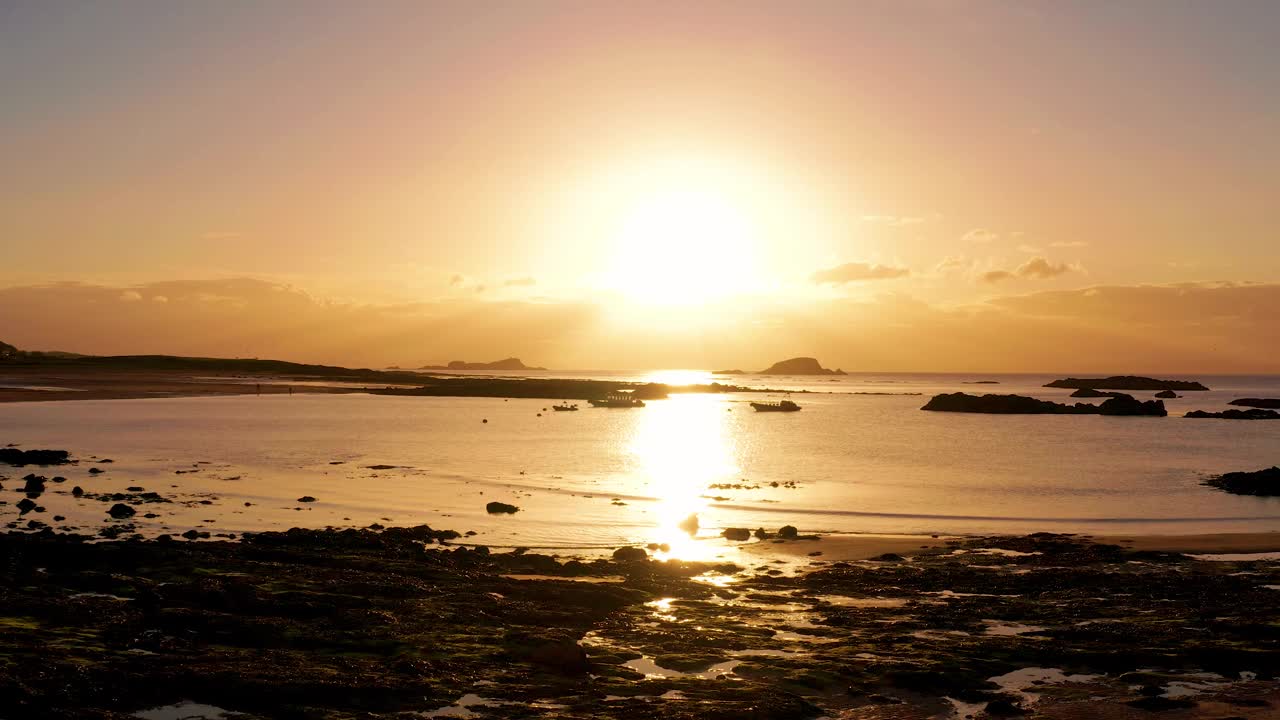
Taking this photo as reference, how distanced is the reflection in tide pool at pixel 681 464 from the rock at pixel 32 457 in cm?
2823

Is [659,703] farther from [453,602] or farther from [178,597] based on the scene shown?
[178,597]

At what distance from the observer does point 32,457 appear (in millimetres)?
45625

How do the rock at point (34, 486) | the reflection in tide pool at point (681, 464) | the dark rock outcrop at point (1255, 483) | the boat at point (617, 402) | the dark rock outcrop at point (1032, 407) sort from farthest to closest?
1. the boat at point (617, 402)
2. the dark rock outcrop at point (1032, 407)
3. the dark rock outcrop at point (1255, 483)
4. the rock at point (34, 486)
5. the reflection in tide pool at point (681, 464)

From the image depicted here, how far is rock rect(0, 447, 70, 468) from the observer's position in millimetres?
44588

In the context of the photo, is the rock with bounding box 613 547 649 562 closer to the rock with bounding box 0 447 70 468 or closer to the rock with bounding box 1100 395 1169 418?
the rock with bounding box 0 447 70 468

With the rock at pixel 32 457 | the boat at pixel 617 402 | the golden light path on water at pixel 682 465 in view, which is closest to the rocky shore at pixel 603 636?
the golden light path on water at pixel 682 465

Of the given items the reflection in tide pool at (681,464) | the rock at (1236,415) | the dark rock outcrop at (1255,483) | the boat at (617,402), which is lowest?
the reflection in tide pool at (681,464)

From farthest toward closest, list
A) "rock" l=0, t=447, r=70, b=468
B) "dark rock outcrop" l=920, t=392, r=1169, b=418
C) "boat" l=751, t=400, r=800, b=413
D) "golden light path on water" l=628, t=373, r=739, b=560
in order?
1. "boat" l=751, t=400, r=800, b=413
2. "dark rock outcrop" l=920, t=392, r=1169, b=418
3. "rock" l=0, t=447, r=70, b=468
4. "golden light path on water" l=628, t=373, r=739, b=560

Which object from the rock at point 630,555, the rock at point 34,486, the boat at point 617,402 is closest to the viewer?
the rock at point 630,555

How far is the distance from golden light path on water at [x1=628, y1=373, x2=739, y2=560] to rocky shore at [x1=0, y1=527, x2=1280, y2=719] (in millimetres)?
5729

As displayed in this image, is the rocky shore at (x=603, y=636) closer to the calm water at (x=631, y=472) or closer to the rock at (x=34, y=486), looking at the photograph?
the calm water at (x=631, y=472)

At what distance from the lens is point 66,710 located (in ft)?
39.1

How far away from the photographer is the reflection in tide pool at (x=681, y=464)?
30719 millimetres

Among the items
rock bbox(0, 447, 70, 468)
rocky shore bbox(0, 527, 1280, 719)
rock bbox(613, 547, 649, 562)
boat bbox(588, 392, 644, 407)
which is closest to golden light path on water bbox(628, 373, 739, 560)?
rock bbox(613, 547, 649, 562)
